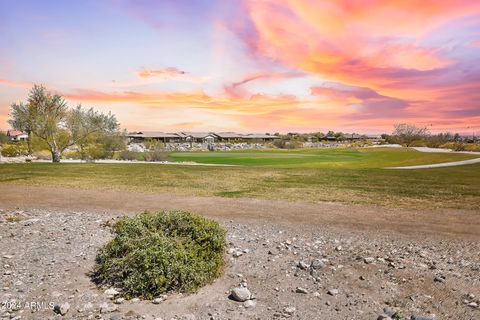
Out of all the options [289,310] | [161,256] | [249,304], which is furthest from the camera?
[161,256]

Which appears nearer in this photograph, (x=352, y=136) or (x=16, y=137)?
(x=16, y=137)

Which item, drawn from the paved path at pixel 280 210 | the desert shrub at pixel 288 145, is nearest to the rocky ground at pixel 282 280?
the paved path at pixel 280 210

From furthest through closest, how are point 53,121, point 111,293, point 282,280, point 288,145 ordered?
point 288,145 < point 53,121 < point 282,280 < point 111,293

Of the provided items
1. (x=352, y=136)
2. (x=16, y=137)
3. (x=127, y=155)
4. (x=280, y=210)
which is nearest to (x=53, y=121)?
(x=127, y=155)

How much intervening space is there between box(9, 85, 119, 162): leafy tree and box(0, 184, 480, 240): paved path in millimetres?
29194

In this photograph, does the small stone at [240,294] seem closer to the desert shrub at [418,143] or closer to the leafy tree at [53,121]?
the leafy tree at [53,121]

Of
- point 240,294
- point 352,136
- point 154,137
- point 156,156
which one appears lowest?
point 240,294

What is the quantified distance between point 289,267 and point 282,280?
71cm

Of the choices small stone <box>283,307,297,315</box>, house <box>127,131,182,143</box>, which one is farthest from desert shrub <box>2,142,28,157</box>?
house <box>127,131,182,143</box>

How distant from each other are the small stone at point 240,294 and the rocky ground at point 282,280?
0.8 inches

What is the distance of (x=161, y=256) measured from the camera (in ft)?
23.7

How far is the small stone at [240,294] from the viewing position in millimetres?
6746

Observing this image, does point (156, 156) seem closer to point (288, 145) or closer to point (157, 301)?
point (157, 301)

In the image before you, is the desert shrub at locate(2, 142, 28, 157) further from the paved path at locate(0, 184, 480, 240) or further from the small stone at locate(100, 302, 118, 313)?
the small stone at locate(100, 302, 118, 313)
